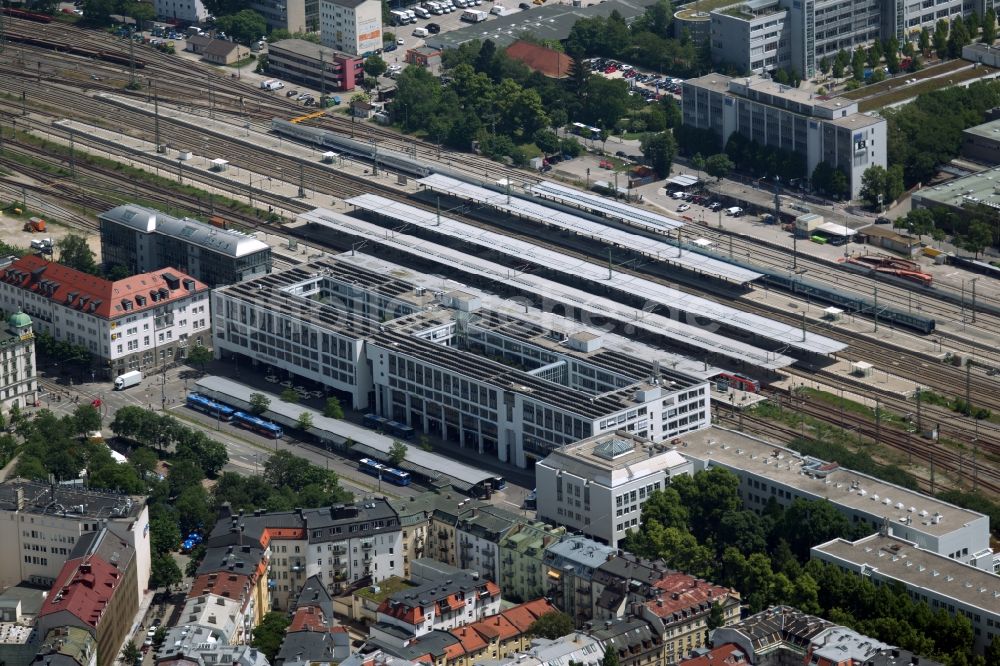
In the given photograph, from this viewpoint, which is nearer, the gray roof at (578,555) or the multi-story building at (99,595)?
the multi-story building at (99,595)

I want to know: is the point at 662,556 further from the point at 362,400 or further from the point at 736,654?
the point at 362,400

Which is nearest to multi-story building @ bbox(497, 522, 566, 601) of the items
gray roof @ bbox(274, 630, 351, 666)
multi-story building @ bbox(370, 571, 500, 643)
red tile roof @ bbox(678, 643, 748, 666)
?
multi-story building @ bbox(370, 571, 500, 643)

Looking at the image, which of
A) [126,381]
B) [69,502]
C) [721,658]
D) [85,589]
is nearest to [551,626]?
[721,658]

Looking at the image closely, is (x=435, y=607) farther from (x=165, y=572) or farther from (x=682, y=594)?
(x=165, y=572)

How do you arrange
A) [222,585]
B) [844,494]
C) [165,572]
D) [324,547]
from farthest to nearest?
[844,494]
[324,547]
[165,572]
[222,585]

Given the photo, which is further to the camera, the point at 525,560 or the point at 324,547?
the point at 324,547

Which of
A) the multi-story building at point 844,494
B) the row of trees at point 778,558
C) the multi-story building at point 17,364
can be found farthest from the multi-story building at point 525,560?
the multi-story building at point 17,364

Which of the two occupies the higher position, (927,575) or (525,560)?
(927,575)

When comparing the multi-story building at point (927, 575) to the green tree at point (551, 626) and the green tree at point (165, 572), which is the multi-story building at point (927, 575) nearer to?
the green tree at point (551, 626)

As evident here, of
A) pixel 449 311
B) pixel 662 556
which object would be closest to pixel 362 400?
pixel 449 311
